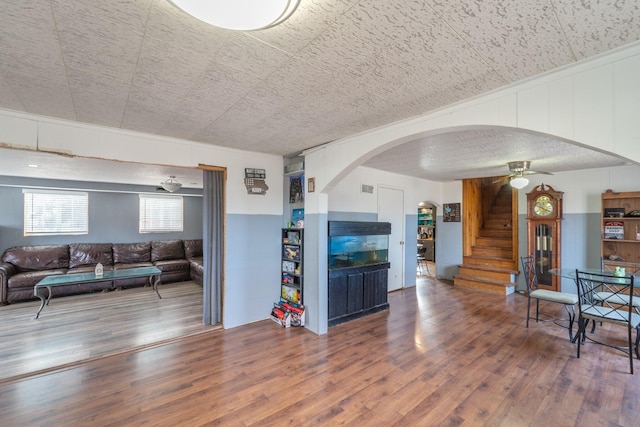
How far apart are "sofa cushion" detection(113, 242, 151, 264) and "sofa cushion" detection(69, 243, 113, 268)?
0.42 ft

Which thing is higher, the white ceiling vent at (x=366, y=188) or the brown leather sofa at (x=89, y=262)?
the white ceiling vent at (x=366, y=188)

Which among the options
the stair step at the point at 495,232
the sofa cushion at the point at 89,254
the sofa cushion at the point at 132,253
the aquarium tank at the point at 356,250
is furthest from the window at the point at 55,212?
the stair step at the point at 495,232

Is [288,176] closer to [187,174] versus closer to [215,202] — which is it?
[215,202]

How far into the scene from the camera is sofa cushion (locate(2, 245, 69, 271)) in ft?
16.8

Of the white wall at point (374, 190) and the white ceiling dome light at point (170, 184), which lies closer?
the white wall at point (374, 190)

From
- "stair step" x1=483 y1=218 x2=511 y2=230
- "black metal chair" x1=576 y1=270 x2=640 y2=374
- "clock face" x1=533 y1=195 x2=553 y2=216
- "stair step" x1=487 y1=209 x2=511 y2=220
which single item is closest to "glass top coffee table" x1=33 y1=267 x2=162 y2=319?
"black metal chair" x1=576 y1=270 x2=640 y2=374

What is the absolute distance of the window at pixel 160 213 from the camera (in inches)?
267

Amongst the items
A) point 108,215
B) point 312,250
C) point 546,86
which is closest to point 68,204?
point 108,215

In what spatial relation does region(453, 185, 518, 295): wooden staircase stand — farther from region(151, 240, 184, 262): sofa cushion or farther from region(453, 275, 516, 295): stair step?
region(151, 240, 184, 262): sofa cushion

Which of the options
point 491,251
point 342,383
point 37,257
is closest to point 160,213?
point 37,257

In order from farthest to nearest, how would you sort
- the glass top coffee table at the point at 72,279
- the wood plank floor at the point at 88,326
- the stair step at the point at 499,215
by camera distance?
the stair step at the point at 499,215, the glass top coffee table at the point at 72,279, the wood plank floor at the point at 88,326

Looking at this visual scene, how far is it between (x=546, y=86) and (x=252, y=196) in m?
3.34

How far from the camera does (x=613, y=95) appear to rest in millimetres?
1528

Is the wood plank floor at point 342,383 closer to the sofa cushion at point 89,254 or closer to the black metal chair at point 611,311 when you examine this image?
the black metal chair at point 611,311
